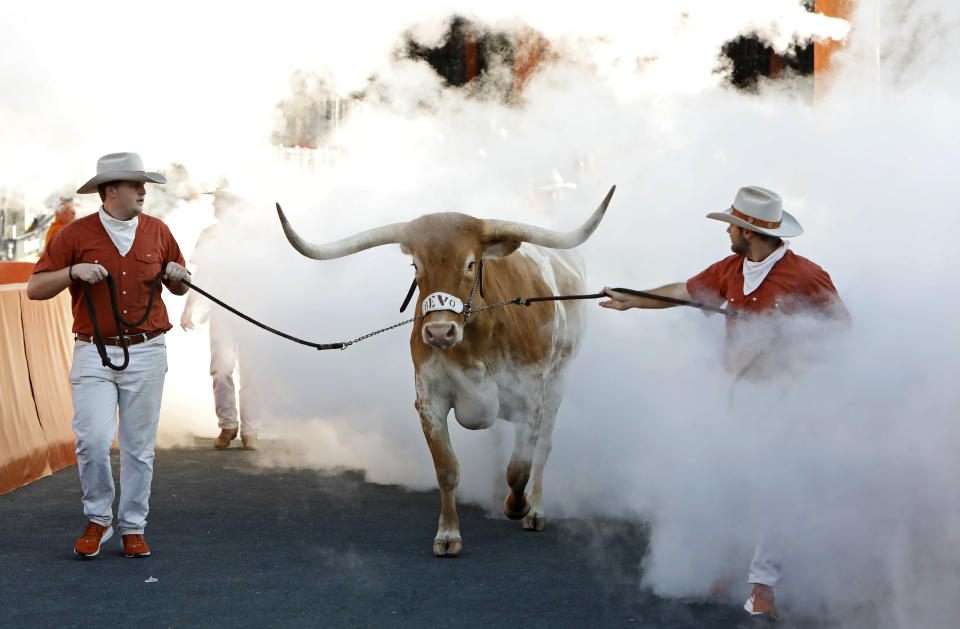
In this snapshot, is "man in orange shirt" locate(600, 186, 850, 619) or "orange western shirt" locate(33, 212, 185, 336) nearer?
"man in orange shirt" locate(600, 186, 850, 619)

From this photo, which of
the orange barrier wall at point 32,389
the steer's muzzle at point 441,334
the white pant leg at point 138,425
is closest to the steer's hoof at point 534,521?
the steer's muzzle at point 441,334

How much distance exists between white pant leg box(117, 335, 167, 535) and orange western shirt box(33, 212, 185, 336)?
152 millimetres

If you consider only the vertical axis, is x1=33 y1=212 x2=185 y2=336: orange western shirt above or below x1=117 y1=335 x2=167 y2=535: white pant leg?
above

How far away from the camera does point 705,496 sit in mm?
5258

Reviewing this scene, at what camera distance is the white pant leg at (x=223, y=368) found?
10.2 m

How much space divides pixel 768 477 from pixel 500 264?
8.18 feet

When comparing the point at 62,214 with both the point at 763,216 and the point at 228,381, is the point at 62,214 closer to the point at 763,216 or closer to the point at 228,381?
the point at 228,381

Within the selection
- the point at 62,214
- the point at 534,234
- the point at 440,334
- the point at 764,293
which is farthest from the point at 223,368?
the point at 764,293

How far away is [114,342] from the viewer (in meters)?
6.13

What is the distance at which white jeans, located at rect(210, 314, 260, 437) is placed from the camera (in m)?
10.0

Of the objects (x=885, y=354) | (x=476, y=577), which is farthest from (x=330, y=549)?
(x=885, y=354)

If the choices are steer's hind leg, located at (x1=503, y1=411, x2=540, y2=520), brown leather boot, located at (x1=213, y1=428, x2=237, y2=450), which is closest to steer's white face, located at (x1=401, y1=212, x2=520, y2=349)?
steer's hind leg, located at (x1=503, y1=411, x2=540, y2=520)

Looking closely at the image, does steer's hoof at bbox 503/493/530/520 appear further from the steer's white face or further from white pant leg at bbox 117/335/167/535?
white pant leg at bbox 117/335/167/535

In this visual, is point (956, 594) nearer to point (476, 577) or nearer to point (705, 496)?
point (705, 496)
